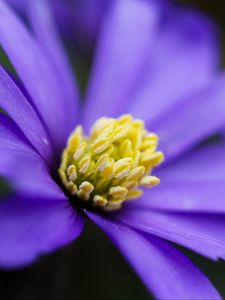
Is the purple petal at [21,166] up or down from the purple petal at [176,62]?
down

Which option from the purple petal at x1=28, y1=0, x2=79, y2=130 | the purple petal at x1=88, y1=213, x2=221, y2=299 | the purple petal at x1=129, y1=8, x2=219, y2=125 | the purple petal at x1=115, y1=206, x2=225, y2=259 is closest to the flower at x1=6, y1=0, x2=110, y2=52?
the purple petal at x1=129, y1=8, x2=219, y2=125

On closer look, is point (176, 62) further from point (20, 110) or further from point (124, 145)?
point (20, 110)

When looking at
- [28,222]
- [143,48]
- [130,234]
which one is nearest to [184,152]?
[143,48]

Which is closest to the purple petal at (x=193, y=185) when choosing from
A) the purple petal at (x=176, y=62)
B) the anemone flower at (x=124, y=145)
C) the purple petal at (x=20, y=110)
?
the anemone flower at (x=124, y=145)

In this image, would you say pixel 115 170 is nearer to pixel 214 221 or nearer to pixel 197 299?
pixel 214 221

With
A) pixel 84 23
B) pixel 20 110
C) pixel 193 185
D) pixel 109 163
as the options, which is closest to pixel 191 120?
pixel 193 185

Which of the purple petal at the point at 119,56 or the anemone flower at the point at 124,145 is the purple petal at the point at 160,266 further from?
the purple petal at the point at 119,56
